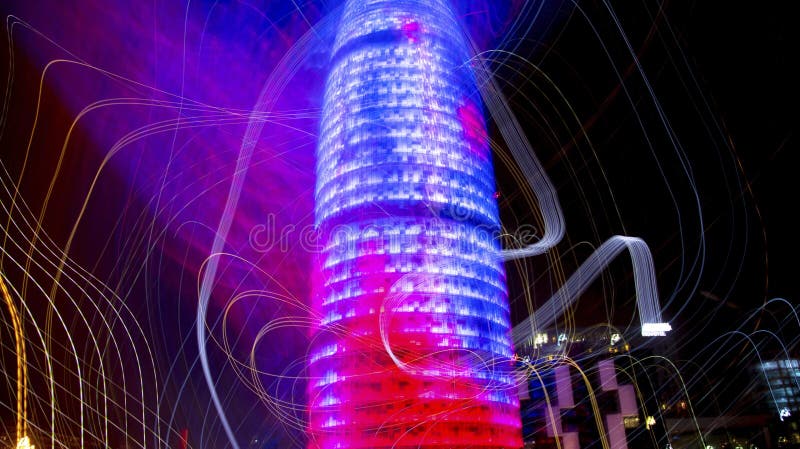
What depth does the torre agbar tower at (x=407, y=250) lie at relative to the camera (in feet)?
219

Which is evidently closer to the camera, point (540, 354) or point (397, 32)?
point (397, 32)

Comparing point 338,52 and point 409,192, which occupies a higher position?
point 338,52

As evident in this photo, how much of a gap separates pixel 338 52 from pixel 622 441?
6408 centimetres

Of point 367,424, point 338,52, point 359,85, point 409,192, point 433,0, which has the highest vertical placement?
point 433,0

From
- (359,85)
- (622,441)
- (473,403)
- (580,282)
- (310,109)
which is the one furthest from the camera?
(310,109)

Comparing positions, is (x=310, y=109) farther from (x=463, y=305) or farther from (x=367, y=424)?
(x=367, y=424)

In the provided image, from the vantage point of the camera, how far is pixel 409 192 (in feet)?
244

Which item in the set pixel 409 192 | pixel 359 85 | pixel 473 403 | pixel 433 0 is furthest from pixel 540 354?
pixel 433 0

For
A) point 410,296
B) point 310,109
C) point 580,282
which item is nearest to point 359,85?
point 310,109

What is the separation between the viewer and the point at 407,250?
240ft

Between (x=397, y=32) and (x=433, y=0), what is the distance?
7.21 meters

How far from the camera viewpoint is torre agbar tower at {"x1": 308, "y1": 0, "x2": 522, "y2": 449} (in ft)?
219

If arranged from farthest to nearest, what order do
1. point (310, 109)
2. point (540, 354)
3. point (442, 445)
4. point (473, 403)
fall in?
point (540, 354), point (310, 109), point (473, 403), point (442, 445)

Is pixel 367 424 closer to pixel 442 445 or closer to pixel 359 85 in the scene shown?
pixel 442 445
